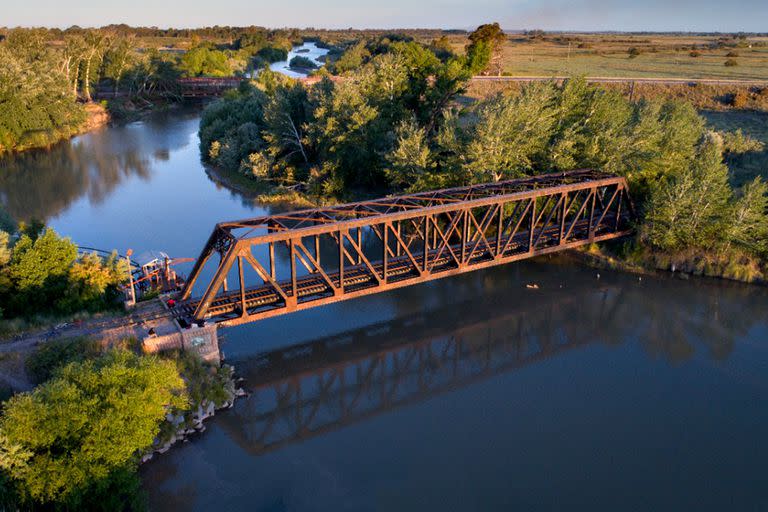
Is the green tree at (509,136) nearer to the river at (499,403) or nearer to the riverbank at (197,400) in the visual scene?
the river at (499,403)

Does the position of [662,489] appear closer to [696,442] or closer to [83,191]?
[696,442]

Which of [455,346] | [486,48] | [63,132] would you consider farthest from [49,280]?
[486,48]

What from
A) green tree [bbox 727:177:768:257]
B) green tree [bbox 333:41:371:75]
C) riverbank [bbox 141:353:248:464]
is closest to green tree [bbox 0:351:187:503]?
riverbank [bbox 141:353:248:464]

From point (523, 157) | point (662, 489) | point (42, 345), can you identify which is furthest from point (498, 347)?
point (42, 345)

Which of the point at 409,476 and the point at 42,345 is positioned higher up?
the point at 42,345

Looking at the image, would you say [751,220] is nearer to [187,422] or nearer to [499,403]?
[499,403]
